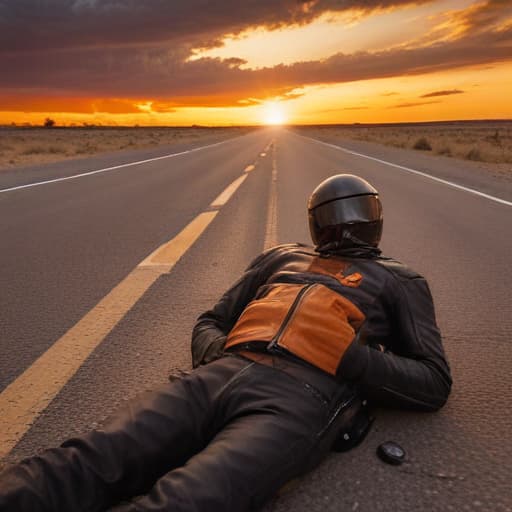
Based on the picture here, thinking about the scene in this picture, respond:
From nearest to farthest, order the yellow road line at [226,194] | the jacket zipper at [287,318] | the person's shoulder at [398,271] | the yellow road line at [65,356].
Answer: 1. the jacket zipper at [287,318]
2. the yellow road line at [65,356]
3. the person's shoulder at [398,271]
4. the yellow road line at [226,194]

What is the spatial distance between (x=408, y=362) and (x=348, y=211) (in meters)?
0.78

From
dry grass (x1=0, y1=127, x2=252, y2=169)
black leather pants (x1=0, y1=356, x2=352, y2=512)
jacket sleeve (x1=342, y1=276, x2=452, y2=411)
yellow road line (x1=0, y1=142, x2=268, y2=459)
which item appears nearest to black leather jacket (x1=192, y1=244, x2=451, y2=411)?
jacket sleeve (x1=342, y1=276, x2=452, y2=411)

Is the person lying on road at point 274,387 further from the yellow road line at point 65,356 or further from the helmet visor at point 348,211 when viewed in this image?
the yellow road line at point 65,356

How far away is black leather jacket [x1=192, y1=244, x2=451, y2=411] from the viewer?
2203mm

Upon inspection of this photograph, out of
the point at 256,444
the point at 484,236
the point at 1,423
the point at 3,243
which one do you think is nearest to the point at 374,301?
the point at 256,444

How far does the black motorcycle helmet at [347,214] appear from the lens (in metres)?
2.67

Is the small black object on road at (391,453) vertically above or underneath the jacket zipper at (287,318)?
underneath

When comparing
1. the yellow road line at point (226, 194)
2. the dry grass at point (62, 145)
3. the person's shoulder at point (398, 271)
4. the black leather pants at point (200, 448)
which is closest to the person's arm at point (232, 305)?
the black leather pants at point (200, 448)

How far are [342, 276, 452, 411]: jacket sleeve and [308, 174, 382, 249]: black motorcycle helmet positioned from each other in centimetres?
31

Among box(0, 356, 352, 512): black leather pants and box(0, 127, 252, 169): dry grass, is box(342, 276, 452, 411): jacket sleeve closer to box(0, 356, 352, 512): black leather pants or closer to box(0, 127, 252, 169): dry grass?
box(0, 356, 352, 512): black leather pants

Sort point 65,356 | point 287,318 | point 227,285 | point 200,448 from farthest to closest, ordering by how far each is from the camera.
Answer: point 227,285
point 65,356
point 287,318
point 200,448

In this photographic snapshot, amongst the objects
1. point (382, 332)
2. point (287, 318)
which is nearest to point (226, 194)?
point (382, 332)

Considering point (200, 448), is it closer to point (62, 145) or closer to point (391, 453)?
point (391, 453)

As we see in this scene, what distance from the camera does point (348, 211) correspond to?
268cm
